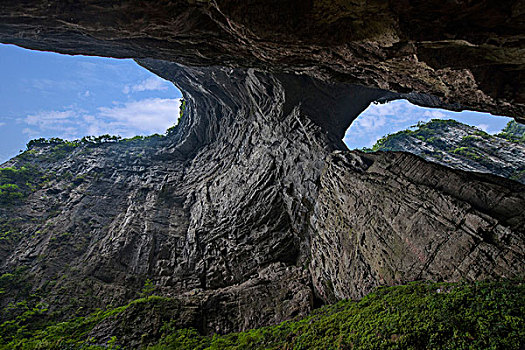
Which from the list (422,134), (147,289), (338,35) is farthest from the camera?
(422,134)

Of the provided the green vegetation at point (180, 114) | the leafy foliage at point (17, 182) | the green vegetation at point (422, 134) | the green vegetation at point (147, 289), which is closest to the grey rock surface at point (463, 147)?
the green vegetation at point (422, 134)

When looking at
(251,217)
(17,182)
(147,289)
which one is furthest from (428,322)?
(17,182)

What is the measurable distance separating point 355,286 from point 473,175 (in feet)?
20.5

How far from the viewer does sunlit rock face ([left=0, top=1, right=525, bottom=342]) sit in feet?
24.3

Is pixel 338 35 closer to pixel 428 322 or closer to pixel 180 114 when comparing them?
pixel 428 322

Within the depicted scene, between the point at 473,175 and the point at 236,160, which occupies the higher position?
the point at 236,160

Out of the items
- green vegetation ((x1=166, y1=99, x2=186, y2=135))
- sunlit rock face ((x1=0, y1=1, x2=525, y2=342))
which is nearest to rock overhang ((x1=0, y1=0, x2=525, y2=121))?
sunlit rock face ((x1=0, y1=1, x2=525, y2=342))

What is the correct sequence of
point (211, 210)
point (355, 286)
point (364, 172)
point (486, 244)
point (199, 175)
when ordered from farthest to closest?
point (199, 175)
point (211, 210)
point (364, 172)
point (355, 286)
point (486, 244)

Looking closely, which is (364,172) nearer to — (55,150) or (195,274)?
(195,274)

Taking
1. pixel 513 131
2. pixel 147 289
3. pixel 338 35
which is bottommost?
pixel 147 289

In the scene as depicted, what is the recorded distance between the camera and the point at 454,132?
32.0 metres

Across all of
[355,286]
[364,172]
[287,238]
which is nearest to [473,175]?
[364,172]

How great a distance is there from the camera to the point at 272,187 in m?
18.5

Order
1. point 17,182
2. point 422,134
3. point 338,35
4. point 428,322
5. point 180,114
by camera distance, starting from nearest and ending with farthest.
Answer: point 428,322 → point 338,35 → point 17,182 → point 422,134 → point 180,114
